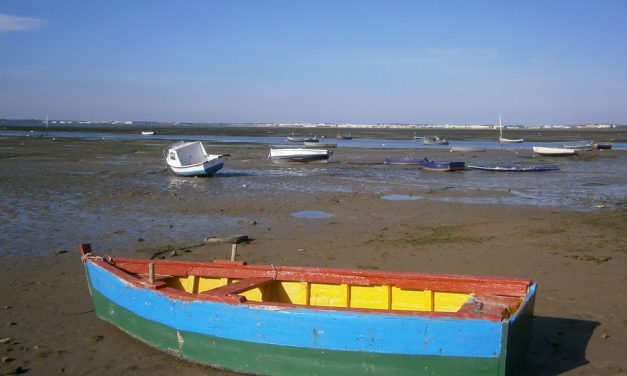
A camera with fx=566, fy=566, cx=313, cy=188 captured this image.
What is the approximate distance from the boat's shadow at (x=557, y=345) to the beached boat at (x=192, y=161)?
779 inches

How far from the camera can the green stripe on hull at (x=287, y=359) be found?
15.7 ft

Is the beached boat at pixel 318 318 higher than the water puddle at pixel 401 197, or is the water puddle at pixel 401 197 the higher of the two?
the beached boat at pixel 318 318

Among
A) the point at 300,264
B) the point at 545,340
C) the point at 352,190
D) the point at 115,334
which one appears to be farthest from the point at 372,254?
the point at 352,190

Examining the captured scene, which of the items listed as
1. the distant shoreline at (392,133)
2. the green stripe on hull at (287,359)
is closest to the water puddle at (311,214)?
the green stripe on hull at (287,359)

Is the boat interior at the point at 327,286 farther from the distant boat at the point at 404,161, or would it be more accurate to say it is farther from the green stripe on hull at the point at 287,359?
the distant boat at the point at 404,161

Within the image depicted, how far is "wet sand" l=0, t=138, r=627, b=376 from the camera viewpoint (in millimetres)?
6336

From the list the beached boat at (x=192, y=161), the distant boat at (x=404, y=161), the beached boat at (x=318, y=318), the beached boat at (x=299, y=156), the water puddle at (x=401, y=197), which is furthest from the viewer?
the beached boat at (x=299, y=156)

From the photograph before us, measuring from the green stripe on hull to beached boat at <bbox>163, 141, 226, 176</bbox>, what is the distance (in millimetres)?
19062

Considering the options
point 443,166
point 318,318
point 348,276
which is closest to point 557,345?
point 348,276

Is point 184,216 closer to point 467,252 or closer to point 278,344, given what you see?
point 467,252

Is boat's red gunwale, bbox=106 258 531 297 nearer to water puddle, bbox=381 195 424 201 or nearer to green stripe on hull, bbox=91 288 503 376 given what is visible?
green stripe on hull, bbox=91 288 503 376

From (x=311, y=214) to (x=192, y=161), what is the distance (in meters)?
13.3

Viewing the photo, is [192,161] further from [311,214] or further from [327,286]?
[327,286]

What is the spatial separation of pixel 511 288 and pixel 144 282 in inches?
156
